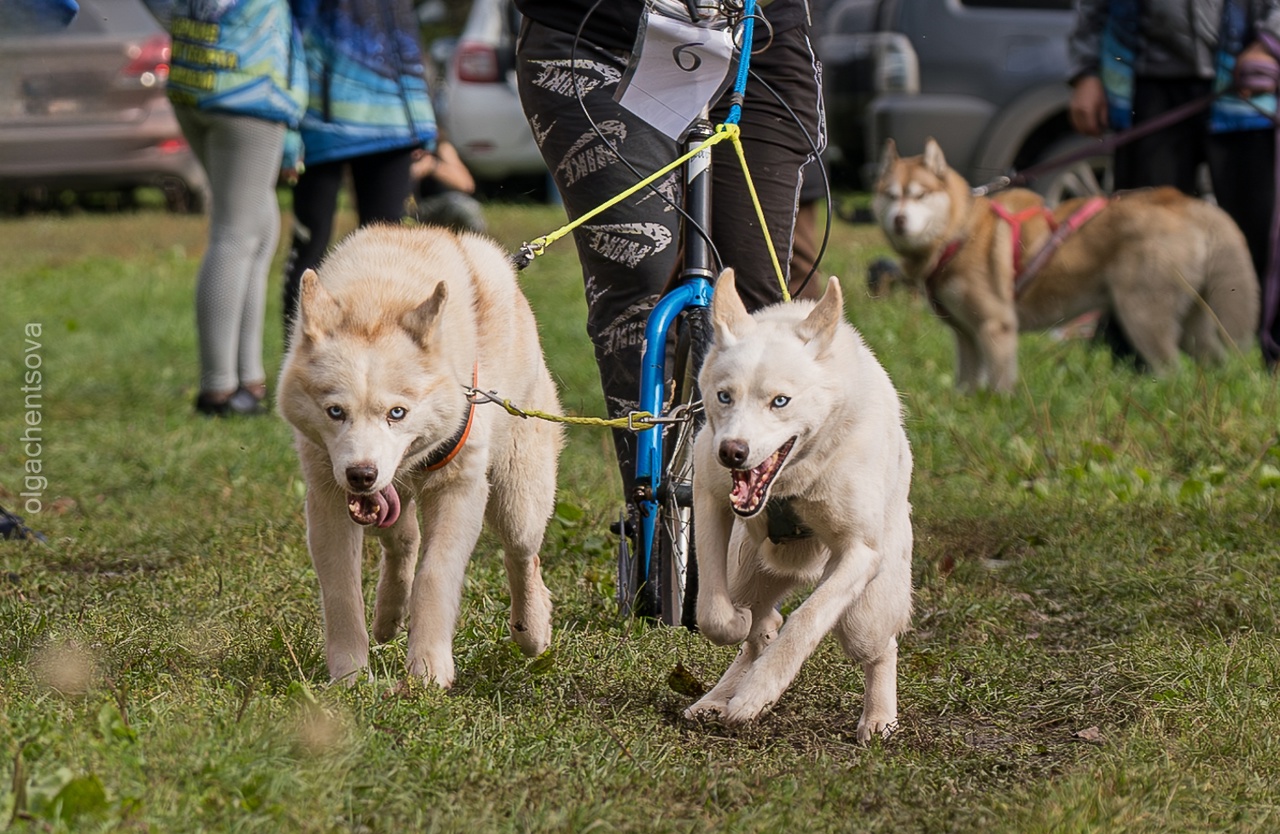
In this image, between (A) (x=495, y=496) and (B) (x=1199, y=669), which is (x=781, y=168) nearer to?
(A) (x=495, y=496)

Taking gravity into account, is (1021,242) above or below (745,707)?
below

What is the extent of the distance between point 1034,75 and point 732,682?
8154 mm

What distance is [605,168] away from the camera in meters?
3.48

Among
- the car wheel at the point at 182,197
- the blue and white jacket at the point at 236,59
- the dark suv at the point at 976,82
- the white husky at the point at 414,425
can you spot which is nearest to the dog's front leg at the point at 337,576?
the white husky at the point at 414,425

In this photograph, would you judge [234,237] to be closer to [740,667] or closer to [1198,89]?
[740,667]

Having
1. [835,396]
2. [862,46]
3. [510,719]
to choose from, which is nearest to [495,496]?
[510,719]

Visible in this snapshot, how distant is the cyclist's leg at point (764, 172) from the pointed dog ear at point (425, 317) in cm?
88

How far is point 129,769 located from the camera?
90.6 inches

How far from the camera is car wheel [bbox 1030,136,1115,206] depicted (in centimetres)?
938

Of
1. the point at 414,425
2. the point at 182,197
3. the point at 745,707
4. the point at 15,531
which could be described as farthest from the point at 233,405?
the point at 182,197

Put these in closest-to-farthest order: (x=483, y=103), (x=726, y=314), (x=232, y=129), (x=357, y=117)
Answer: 1. (x=726, y=314)
2. (x=357, y=117)
3. (x=232, y=129)
4. (x=483, y=103)

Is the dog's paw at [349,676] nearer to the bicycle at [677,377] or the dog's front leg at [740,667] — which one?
the dog's front leg at [740,667]

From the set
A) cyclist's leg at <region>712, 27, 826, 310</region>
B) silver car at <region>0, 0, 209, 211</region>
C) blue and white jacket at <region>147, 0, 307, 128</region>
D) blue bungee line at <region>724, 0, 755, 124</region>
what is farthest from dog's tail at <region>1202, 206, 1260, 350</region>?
silver car at <region>0, 0, 209, 211</region>

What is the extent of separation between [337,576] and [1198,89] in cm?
499
